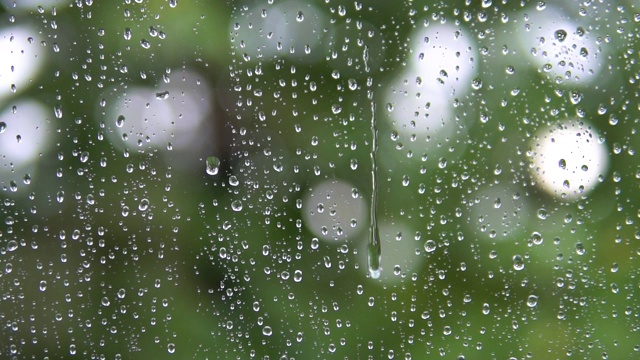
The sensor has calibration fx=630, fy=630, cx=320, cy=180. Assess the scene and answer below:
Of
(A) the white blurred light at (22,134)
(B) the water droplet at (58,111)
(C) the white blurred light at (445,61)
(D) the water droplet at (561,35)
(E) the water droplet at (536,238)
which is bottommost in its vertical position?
(E) the water droplet at (536,238)

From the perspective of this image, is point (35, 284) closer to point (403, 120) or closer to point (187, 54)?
point (187, 54)

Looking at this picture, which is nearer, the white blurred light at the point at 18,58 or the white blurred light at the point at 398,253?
the white blurred light at the point at 18,58

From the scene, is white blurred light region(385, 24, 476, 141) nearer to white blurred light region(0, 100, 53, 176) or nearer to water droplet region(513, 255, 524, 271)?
water droplet region(513, 255, 524, 271)

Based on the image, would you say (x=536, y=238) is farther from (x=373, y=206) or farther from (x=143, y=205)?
(x=143, y=205)

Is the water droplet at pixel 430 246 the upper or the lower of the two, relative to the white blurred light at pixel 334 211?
lower

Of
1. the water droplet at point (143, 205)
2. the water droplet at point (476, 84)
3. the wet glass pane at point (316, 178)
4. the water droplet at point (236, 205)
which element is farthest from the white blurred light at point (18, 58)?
the water droplet at point (476, 84)

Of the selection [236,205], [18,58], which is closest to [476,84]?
[236,205]

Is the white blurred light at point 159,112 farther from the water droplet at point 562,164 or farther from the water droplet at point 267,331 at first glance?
the water droplet at point 562,164
